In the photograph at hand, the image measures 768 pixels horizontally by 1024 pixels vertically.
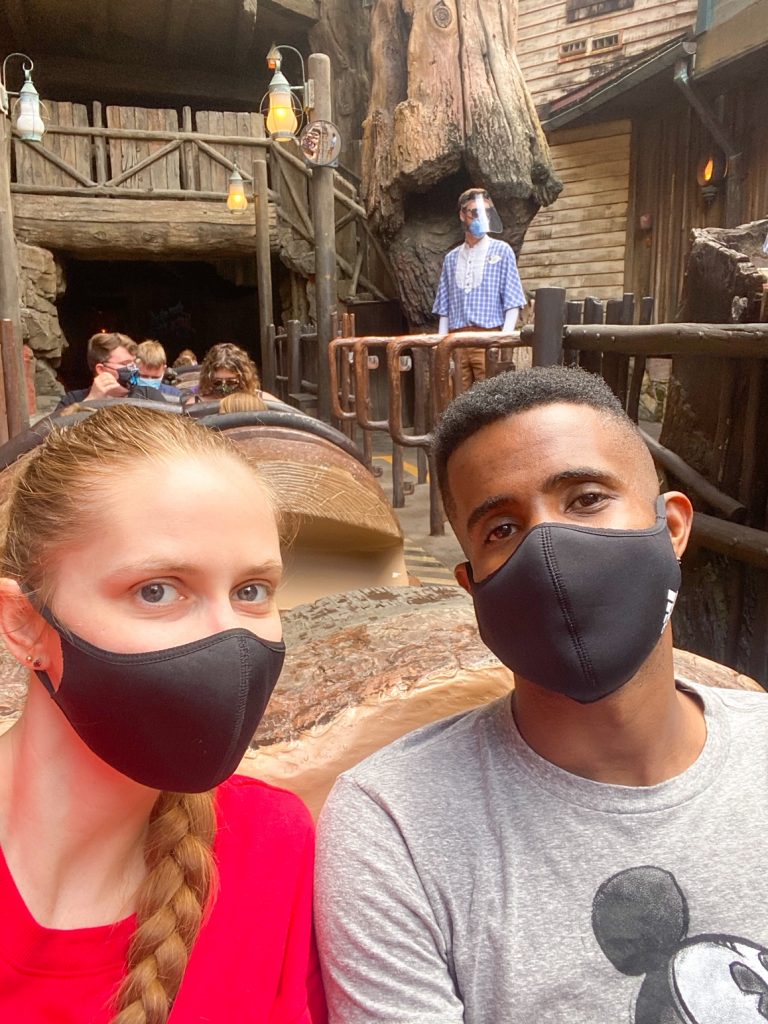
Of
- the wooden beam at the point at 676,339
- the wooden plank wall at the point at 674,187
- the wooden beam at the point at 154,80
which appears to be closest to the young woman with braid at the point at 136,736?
the wooden beam at the point at 676,339

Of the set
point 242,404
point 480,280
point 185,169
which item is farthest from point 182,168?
point 242,404

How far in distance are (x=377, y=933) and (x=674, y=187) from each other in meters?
11.9

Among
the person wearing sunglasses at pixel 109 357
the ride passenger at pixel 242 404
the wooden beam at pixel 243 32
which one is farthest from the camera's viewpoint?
the wooden beam at pixel 243 32

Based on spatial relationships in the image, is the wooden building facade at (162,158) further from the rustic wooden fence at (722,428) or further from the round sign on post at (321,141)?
the rustic wooden fence at (722,428)

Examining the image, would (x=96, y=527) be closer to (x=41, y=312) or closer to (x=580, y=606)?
(x=580, y=606)

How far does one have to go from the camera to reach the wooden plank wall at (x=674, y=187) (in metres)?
9.87

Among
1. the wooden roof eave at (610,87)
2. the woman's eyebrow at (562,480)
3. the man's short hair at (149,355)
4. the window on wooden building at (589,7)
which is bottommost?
the woman's eyebrow at (562,480)

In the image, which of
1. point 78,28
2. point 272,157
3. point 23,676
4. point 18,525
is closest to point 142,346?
point 23,676

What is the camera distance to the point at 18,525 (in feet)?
3.05

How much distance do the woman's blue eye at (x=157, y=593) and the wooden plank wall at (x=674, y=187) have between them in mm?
10456

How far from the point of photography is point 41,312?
11.0 m

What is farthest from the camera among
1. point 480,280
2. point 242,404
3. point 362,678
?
point 480,280

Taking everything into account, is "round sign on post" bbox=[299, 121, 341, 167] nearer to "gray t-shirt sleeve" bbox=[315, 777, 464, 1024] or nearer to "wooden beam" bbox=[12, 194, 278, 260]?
"wooden beam" bbox=[12, 194, 278, 260]

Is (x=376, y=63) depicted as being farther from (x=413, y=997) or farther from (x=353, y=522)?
(x=413, y=997)
